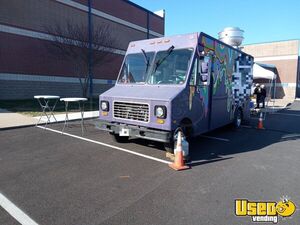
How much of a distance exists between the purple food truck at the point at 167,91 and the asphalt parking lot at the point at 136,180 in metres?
0.76

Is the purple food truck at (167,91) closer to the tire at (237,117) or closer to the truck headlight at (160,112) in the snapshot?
the truck headlight at (160,112)

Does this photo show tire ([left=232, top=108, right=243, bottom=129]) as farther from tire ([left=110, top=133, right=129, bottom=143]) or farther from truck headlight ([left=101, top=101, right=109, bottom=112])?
truck headlight ([left=101, top=101, right=109, bottom=112])


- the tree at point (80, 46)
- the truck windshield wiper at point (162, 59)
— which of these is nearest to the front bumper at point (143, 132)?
the truck windshield wiper at point (162, 59)

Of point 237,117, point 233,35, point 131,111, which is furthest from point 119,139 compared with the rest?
point 233,35

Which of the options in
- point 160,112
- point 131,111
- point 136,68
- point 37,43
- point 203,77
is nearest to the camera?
point 160,112

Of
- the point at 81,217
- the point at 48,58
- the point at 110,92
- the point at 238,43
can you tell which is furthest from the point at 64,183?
the point at 48,58

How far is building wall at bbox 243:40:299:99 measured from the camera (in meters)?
34.7

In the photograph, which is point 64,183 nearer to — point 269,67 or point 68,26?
point 68,26

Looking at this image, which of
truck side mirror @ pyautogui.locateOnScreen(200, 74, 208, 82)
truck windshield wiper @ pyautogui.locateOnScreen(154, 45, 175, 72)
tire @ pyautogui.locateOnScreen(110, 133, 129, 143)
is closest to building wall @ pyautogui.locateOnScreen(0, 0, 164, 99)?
tire @ pyautogui.locateOnScreen(110, 133, 129, 143)

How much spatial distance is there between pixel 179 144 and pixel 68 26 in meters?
19.6

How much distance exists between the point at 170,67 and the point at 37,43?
1733 centimetres

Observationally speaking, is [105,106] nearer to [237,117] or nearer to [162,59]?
[162,59]

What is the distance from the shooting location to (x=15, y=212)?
10.4 ft

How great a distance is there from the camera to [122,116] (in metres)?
5.77
